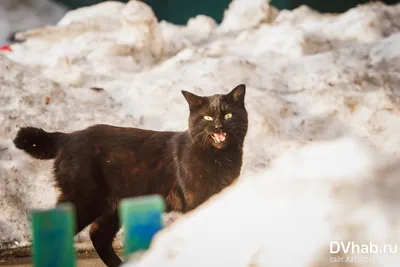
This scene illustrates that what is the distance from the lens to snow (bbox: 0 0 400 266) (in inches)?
39.8

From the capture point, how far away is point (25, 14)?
2.35m

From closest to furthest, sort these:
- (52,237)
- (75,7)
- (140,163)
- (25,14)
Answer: (52,237) < (140,163) < (75,7) < (25,14)

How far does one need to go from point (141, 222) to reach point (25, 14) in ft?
5.69

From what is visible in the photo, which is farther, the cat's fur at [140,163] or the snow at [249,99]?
the cat's fur at [140,163]

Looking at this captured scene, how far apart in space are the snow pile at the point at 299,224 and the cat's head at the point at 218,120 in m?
0.37

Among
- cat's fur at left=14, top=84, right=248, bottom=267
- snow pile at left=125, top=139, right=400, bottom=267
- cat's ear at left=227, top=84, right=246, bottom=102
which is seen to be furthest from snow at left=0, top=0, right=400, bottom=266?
cat's ear at left=227, top=84, right=246, bottom=102

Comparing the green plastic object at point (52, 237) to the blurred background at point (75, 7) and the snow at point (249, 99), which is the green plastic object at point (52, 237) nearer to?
the snow at point (249, 99)

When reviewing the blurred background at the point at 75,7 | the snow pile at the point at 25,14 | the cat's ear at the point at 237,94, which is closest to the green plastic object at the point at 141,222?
the cat's ear at the point at 237,94

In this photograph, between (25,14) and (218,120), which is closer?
(218,120)

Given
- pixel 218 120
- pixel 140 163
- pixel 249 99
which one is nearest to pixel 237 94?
pixel 218 120

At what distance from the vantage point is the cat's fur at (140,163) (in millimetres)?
1487

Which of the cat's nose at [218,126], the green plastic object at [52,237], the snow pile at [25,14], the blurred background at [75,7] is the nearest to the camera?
the green plastic object at [52,237]

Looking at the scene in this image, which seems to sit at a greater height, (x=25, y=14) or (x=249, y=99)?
(x=25, y=14)

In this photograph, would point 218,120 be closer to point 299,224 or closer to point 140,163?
point 140,163
